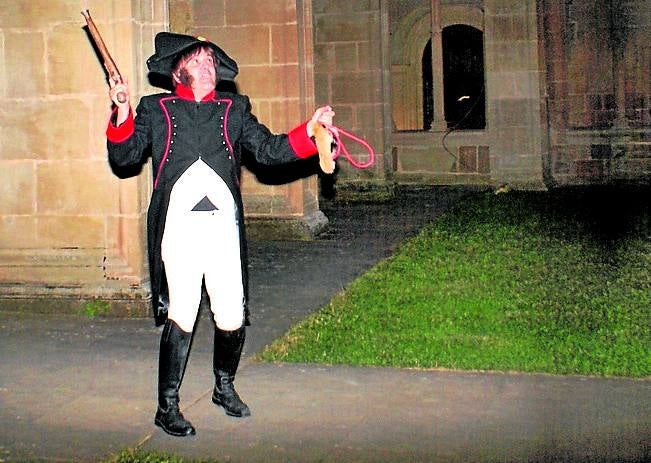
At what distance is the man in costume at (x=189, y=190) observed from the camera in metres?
5.07

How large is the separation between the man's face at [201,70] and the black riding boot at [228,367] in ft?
3.75

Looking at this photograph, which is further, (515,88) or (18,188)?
(515,88)

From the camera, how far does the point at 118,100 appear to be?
4.83 meters

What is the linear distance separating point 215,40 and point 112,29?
449 cm

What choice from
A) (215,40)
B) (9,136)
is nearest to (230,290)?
(9,136)

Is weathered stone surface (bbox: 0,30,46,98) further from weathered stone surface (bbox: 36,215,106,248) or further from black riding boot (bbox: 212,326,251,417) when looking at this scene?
black riding boot (bbox: 212,326,251,417)

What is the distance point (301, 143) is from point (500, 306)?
3.51 metres

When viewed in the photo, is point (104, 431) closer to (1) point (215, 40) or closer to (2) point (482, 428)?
(2) point (482, 428)

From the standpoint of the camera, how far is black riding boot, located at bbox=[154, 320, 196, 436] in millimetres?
5148

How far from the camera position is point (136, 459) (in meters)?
4.77

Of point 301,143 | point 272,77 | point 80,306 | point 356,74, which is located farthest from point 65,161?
point 356,74

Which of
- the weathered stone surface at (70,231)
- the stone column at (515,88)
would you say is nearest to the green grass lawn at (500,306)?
the weathered stone surface at (70,231)

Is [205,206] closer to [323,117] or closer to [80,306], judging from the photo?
[323,117]

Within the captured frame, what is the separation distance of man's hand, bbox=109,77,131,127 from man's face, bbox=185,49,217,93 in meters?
0.38
